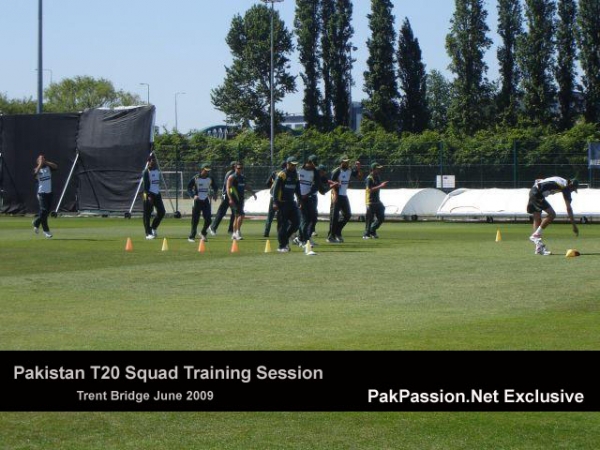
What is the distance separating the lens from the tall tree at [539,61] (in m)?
72.8

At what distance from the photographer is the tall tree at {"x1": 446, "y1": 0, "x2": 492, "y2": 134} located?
77812mm

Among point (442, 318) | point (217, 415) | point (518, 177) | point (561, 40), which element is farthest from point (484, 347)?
point (561, 40)

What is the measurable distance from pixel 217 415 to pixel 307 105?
79.0m

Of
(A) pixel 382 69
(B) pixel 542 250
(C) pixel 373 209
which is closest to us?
(B) pixel 542 250

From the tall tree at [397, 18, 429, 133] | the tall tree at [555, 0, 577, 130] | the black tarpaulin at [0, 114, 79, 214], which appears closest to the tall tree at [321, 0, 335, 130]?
the tall tree at [397, 18, 429, 133]

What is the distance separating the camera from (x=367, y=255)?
22656 millimetres

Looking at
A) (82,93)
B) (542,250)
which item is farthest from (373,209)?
(82,93)

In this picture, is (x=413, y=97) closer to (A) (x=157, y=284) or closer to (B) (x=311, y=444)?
(A) (x=157, y=284)

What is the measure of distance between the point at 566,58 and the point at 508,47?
521 cm

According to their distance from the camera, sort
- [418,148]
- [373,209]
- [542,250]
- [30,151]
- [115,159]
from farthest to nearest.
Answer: [418,148]
[30,151]
[115,159]
[373,209]
[542,250]

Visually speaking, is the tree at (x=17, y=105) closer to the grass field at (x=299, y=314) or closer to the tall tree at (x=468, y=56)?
the tall tree at (x=468, y=56)

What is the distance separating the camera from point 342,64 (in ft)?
281

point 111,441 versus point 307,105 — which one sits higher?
point 307,105

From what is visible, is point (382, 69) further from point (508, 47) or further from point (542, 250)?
point (542, 250)
